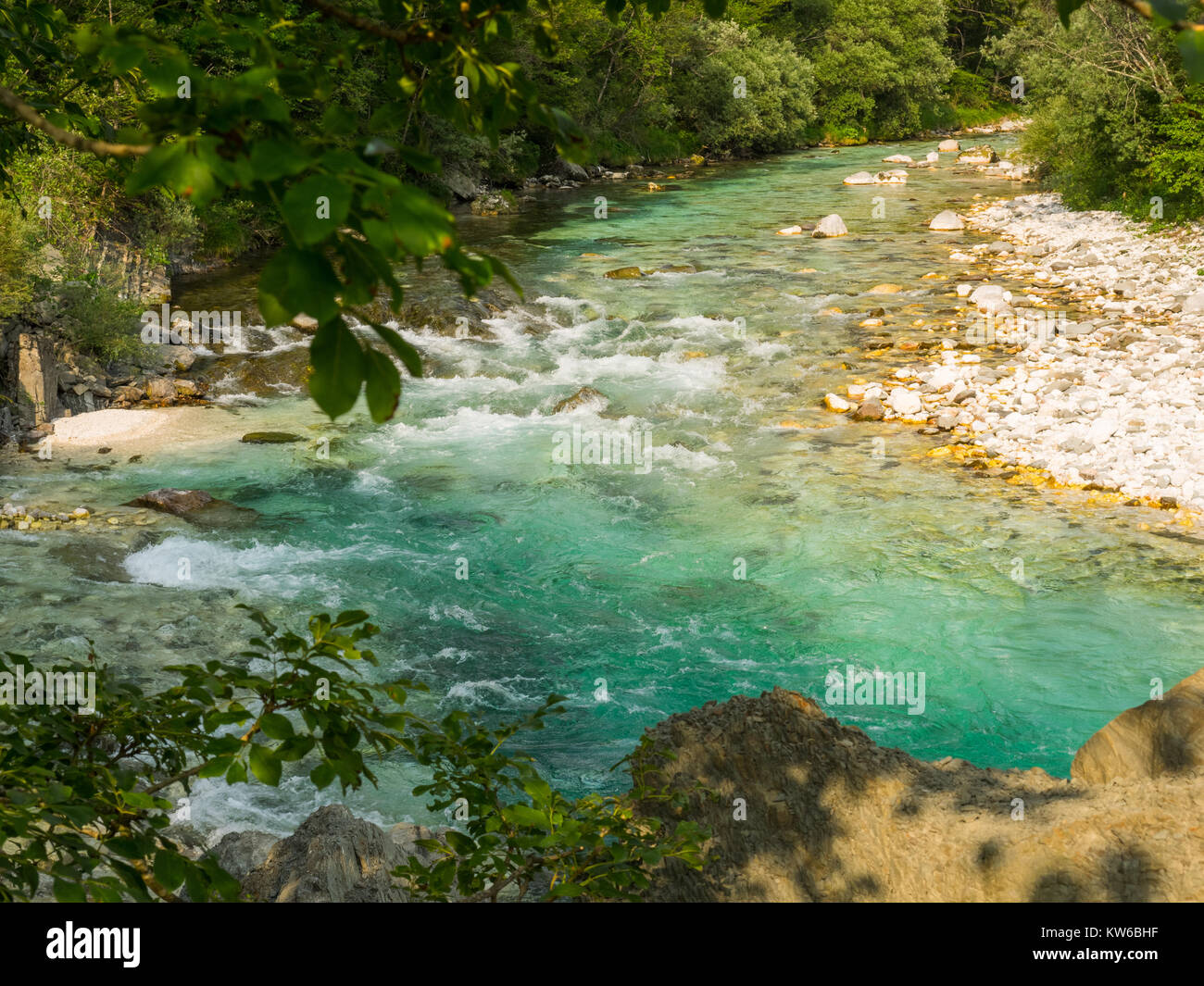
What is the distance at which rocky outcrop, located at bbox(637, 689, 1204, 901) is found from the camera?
10.7ft

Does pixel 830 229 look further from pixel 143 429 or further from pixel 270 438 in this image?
pixel 143 429

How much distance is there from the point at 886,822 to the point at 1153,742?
4.39 feet

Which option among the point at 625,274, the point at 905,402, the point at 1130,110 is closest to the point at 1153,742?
the point at 905,402

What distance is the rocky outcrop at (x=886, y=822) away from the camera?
3.26 m

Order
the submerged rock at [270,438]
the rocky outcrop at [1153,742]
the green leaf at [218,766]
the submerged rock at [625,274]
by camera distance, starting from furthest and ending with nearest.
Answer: the submerged rock at [625,274], the submerged rock at [270,438], the rocky outcrop at [1153,742], the green leaf at [218,766]

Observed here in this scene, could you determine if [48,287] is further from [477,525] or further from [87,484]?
[477,525]

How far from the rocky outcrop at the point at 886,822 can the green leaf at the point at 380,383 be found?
2.08 metres

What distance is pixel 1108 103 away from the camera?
20.8 metres

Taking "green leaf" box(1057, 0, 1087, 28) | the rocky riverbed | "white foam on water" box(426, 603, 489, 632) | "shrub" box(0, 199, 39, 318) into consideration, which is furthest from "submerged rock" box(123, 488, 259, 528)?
"green leaf" box(1057, 0, 1087, 28)

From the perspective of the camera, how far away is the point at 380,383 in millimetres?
1456

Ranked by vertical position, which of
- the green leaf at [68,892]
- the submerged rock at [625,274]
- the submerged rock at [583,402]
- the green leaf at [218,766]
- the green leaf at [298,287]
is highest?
the green leaf at [298,287]

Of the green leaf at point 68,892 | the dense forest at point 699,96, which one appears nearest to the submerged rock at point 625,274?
the dense forest at point 699,96

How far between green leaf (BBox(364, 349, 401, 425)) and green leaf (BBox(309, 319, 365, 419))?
0.04 ft

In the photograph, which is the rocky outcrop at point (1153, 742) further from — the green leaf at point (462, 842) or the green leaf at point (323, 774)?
the green leaf at point (323, 774)
